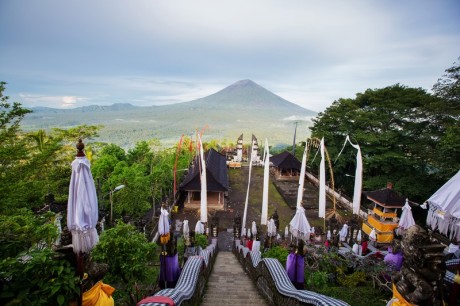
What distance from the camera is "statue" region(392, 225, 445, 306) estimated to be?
2.80m

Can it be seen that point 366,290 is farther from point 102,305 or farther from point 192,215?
point 192,215

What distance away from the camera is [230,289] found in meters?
6.61

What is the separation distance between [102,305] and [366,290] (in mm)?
6387

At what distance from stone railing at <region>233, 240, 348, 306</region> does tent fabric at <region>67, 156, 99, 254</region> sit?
10.3 ft

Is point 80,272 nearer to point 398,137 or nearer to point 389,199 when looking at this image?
point 389,199

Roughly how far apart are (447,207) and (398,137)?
15.0 metres

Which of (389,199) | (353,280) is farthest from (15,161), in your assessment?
(389,199)

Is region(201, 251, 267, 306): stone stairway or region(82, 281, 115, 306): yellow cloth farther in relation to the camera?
region(201, 251, 267, 306): stone stairway

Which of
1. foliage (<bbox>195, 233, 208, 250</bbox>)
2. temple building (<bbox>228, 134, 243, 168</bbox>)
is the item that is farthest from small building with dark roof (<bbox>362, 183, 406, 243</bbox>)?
temple building (<bbox>228, 134, 243, 168</bbox>)

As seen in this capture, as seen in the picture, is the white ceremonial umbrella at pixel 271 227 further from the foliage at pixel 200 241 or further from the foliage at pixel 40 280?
the foliage at pixel 40 280

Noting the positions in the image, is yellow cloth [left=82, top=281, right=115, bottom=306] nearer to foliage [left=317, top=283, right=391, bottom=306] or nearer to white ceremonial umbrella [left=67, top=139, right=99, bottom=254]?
white ceremonial umbrella [left=67, top=139, right=99, bottom=254]

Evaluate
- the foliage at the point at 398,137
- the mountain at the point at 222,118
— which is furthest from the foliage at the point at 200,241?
the mountain at the point at 222,118

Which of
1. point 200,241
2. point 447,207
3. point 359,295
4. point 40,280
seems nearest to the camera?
point 40,280

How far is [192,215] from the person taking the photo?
16.6m
